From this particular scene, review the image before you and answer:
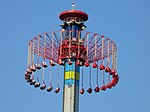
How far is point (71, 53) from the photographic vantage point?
98.0 m

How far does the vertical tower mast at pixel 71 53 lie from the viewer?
310 feet

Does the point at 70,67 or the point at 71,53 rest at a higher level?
the point at 71,53

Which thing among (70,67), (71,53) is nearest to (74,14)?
(71,53)

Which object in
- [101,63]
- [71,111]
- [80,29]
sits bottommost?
[71,111]

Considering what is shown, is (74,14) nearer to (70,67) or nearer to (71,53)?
(71,53)

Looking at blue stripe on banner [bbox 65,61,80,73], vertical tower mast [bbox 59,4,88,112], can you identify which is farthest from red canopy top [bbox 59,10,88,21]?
blue stripe on banner [bbox 65,61,80,73]

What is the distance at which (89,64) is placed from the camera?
315 feet

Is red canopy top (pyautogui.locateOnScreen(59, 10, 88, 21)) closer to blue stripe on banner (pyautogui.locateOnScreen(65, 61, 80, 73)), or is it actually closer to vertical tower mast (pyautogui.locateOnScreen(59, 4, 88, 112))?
vertical tower mast (pyautogui.locateOnScreen(59, 4, 88, 112))

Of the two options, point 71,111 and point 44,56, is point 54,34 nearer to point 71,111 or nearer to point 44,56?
point 44,56

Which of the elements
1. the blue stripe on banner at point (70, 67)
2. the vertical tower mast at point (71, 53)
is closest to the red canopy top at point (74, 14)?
the vertical tower mast at point (71, 53)

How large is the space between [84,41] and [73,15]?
16.2ft

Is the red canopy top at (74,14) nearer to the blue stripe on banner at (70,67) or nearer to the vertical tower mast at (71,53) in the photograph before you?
the vertical tower mast at (71,53)

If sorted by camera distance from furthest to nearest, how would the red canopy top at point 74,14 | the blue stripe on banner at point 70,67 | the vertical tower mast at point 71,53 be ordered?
the red canopy top at point 74,14, the blue stripe on banner at point 70,67, the vertical tower mast at point 71,53

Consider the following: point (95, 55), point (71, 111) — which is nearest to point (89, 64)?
point (95, 55)
